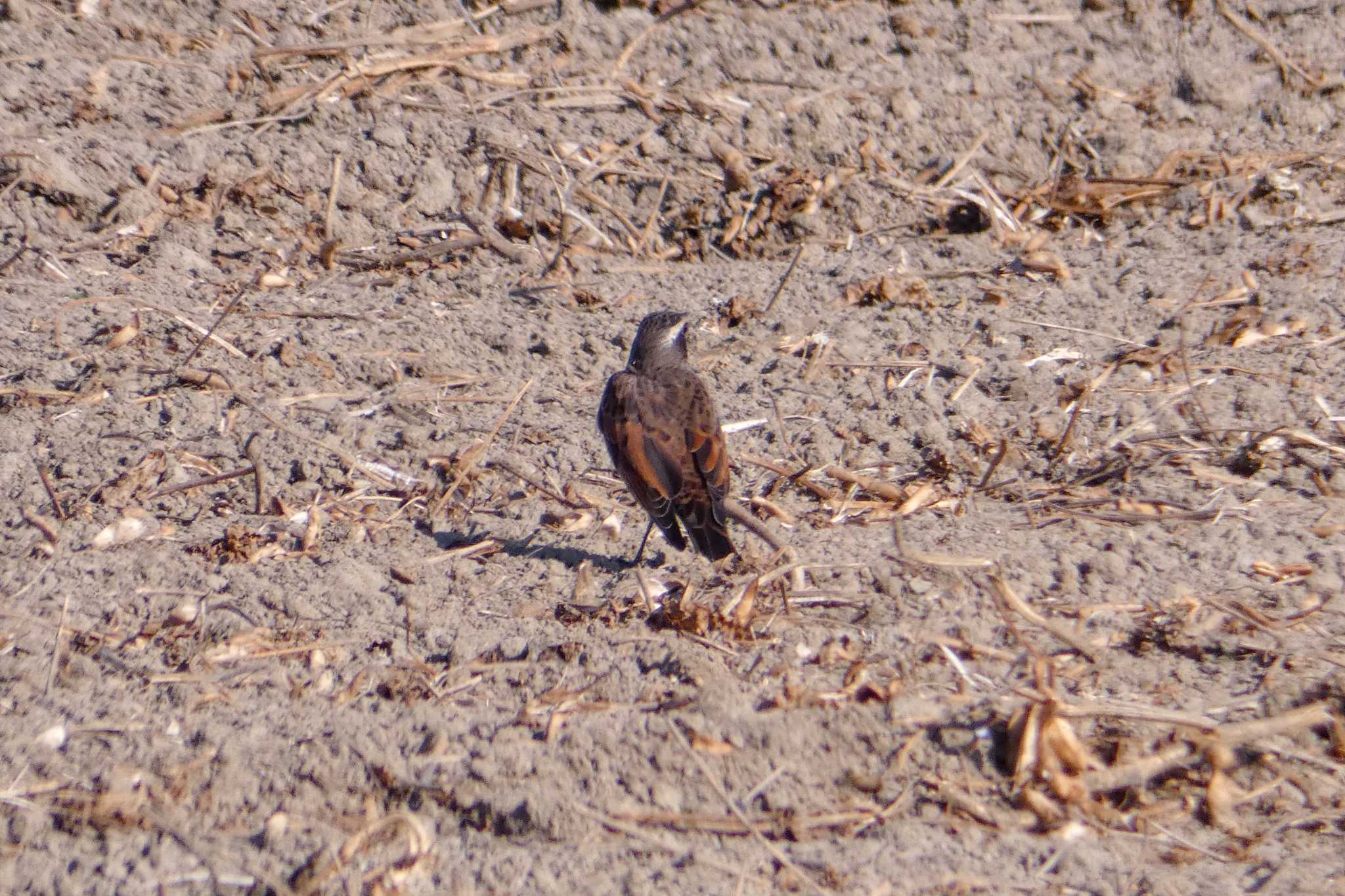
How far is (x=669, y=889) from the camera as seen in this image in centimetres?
340

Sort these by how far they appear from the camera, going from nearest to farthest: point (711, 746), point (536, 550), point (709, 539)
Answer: point (711, 746)
point (709, 539)
point (536, 550)

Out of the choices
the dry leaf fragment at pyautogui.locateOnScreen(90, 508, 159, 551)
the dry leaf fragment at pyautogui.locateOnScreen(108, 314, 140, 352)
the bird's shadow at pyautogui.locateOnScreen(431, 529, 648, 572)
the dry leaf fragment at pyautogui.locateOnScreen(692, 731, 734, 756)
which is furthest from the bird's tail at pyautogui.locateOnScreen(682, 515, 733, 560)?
the dry leaf fragment at pyautogui.locateOnScreen(108, 314, 140, 352)

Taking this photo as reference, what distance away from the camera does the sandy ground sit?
12.1 feet

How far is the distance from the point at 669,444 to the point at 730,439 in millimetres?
794

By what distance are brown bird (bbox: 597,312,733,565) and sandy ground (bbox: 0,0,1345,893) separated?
0.81 ft

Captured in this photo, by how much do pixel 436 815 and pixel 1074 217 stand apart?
549 cm

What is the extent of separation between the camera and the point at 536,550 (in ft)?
17.0

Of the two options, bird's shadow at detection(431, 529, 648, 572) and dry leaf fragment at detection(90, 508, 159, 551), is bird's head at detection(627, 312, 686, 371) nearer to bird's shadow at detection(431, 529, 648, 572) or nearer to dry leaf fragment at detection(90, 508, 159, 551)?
bird's shadow at detection(431, 529, 648, 572)

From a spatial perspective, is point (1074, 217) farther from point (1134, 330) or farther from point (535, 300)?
point (535, 300)

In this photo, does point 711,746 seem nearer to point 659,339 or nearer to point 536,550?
point 536,550

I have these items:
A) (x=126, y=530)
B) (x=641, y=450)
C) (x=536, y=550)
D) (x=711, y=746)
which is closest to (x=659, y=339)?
(x=641, y=450)

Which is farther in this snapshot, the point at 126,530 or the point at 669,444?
the point at 669,444

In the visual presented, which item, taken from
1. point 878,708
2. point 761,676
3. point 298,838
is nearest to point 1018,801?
point 878,708

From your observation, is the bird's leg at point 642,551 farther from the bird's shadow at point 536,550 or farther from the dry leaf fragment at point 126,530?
the dry leaf fragment at point 126,530
